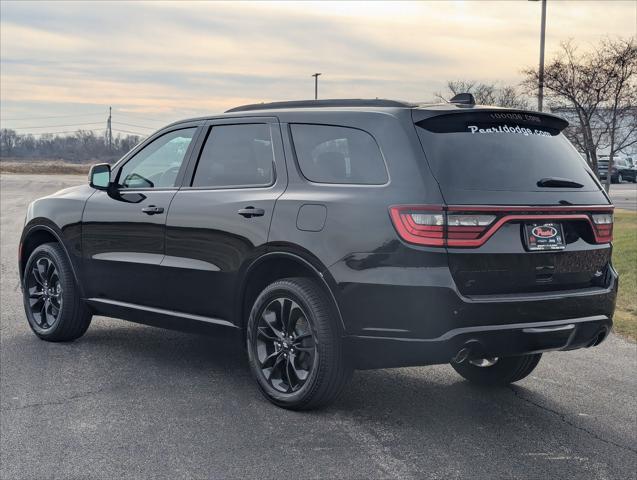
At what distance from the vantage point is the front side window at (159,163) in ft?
20.1

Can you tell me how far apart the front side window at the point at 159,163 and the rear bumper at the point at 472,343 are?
2.13 m

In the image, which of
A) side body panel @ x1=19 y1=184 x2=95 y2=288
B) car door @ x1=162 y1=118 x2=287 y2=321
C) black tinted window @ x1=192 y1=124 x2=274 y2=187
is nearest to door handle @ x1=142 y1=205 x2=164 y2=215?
car door @ x1=162 y1=118 x2=287 y2=321

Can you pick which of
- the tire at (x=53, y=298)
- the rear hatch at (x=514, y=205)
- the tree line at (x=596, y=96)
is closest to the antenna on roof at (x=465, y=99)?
the rear hatch at (x=514, y=205)

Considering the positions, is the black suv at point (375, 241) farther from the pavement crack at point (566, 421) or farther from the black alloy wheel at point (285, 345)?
the pavement crack at point (566, 421)

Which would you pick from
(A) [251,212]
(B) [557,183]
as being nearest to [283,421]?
(A) [251,212]

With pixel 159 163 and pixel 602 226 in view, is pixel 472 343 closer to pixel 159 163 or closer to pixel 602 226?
pixel 602 226

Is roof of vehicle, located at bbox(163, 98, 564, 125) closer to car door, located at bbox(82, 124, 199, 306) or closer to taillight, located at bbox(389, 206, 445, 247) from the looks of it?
car door, located at bbox(82, 124, 199, 306)

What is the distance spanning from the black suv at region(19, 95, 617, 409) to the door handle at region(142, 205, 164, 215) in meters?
0.03

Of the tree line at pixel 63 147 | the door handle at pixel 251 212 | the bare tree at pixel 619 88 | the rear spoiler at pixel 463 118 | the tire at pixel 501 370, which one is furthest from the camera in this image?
the tree line at pixel 63 147

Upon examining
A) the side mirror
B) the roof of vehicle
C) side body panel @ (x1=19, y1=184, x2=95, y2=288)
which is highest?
the roof of vehicle

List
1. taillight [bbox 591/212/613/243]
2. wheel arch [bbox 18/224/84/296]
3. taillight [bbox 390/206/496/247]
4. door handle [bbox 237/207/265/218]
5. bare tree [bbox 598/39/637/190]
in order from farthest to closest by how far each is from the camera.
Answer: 1. bare tree [bbox 598/39/637/190]
2. wheel arch [bbox 18/224/84/296]
3. door handle [bbox 237/207/265/218]
4. taillight [bbox 591/212/613/243]
5. taillight [bbox 390/206/496/247]

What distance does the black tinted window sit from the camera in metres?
5.51

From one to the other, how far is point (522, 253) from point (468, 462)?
114 centimetres

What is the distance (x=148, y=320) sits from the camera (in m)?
6.20
